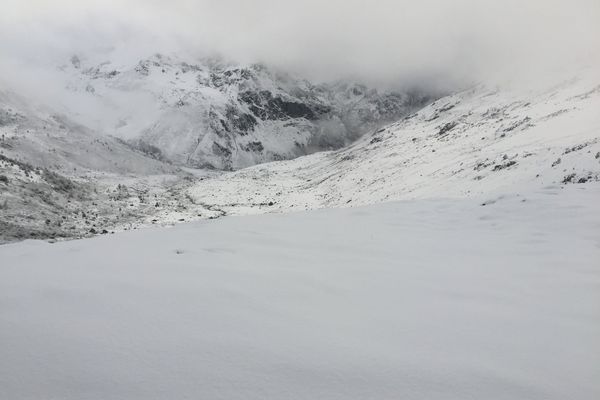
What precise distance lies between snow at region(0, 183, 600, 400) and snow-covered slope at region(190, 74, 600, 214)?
7.57 meters

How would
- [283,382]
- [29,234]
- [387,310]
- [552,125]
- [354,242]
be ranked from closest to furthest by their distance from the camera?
[283,382] → [387,310] → [354,242] → [29,234] → [552,125]

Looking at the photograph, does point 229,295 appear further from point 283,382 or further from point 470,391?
point 470,391

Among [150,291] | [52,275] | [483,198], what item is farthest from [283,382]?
[483,198]

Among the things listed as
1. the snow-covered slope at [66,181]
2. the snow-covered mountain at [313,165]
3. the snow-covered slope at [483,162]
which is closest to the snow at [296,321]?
the snow-covered mountain at [313,165]

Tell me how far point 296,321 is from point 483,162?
2975 centimetres

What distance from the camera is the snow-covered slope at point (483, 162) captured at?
18.5 metres

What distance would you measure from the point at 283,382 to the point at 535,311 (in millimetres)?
2897

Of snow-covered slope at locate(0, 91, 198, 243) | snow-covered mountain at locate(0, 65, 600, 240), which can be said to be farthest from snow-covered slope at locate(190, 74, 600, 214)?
snow-covered slope at locate(0, 91, 198, 243)

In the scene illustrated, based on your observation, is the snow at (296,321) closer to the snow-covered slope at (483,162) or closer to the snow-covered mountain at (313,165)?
the snow-covered mountain at (313,165)

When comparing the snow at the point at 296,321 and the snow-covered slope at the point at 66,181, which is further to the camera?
the snow-covered slope at the point at 66,181

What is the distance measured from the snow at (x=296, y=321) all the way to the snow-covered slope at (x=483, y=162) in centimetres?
757

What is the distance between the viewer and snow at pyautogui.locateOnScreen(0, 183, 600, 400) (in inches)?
111

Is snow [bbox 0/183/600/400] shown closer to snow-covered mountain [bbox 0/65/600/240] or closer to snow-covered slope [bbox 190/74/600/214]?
snow-covered mountain [bbox 0/65/600/240]

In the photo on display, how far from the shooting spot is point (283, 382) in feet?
9.13
